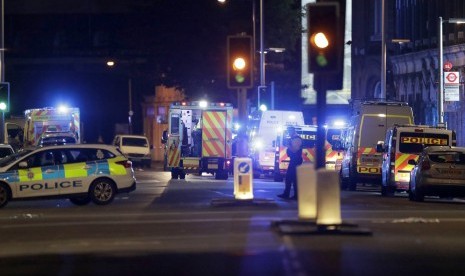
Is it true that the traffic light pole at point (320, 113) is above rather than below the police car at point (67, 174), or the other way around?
above

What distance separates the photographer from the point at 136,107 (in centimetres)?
8119


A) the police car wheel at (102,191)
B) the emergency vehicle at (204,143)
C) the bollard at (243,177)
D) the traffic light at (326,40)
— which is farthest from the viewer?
the emergency vehicle at (204,143)

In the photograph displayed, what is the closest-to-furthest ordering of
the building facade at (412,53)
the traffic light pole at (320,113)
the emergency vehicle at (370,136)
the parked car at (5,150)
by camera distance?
the traffic light pole at (320,113), the parked car at (5,150), the emergency vehicle at (370,136), the building facade at (412,53)

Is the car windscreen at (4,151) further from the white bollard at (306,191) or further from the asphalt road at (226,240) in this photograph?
the white bollard at (306,191)

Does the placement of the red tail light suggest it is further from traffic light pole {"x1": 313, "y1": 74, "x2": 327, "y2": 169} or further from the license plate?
the license plate

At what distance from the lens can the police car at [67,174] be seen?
2439cm


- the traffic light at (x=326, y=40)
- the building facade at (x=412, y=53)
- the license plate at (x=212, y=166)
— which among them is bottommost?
the license plate at (x=212, y=166)

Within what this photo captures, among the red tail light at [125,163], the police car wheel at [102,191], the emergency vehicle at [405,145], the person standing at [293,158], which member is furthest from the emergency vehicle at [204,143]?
the police car wheel at [102,191]

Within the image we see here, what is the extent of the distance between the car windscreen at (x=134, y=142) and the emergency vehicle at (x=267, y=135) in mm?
15370

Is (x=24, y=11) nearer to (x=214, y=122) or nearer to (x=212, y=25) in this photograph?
(x=212, y=25)

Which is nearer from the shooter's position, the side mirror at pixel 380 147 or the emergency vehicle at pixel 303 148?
the side mirror at pixel 380 147

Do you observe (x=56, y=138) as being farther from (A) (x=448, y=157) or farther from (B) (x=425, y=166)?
(A) (x=448, y=157)

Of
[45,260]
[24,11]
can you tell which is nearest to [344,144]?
Answer: [45,260]

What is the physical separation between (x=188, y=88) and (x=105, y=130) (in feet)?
91.0
